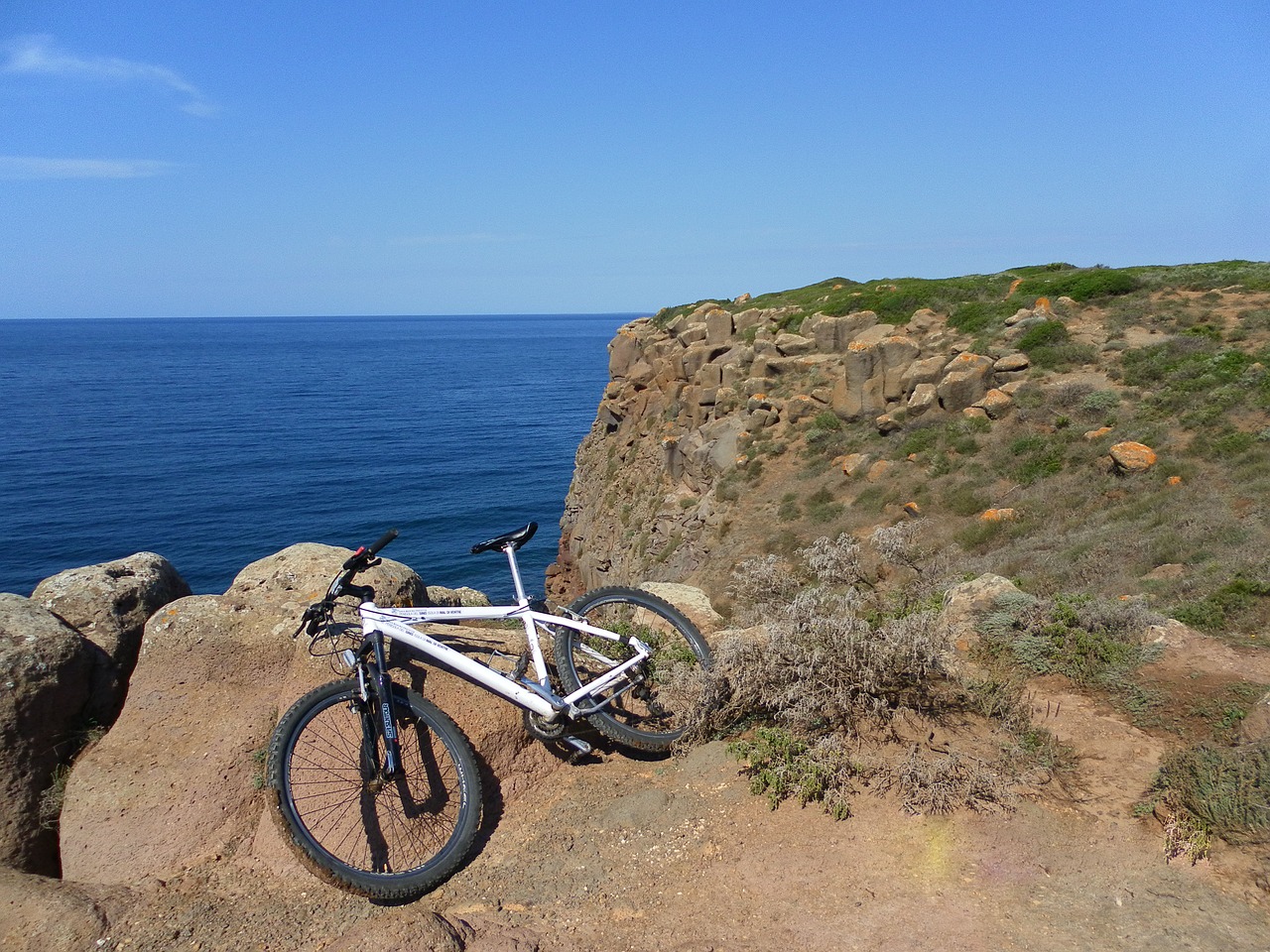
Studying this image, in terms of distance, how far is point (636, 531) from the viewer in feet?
97.6

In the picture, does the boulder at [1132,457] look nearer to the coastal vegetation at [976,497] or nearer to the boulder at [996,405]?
the coastal vegetation at [976,497]

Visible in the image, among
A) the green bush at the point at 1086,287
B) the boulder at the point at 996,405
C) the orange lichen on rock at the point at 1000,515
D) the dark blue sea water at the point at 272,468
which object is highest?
the green bush at the point at 1086,287

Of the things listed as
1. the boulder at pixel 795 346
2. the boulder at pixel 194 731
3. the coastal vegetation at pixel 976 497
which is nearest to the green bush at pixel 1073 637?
the coastal vegetation at pixel 976 497

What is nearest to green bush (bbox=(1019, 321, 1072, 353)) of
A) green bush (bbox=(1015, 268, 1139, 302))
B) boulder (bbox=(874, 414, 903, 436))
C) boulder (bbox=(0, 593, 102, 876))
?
green bush (bbox=(1015, 268, 1139, 302))

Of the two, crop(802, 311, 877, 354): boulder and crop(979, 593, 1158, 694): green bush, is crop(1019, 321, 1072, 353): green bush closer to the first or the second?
crop(802, 311, 877, 354): boulder

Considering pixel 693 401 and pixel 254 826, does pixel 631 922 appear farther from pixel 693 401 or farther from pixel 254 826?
pixel 693 401

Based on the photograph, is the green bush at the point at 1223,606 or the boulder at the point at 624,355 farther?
the boulder at the point at 624,355

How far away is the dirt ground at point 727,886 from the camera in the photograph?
13.7 feet

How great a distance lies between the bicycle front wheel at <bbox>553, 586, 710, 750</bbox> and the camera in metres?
5.88

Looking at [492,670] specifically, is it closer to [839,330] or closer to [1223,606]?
[1223,606]

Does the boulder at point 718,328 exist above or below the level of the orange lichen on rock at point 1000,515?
above

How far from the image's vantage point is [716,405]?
29453 millimetres

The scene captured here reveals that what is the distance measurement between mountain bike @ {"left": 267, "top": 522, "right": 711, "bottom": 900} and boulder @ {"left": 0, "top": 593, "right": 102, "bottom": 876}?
216 centimetres

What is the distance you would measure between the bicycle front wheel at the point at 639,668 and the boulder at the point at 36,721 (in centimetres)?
386
